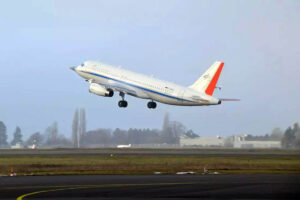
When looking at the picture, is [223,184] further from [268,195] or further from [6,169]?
[6,169]

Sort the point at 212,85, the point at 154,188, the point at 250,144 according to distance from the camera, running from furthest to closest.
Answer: the point at 250,144 < the point at 212,85 < the point at 154,188

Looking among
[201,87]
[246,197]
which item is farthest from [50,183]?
[201,87]

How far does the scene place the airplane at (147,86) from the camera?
93438mm

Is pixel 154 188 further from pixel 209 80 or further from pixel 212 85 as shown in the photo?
pixel 209 80

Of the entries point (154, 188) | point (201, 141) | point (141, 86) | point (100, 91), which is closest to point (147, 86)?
point (141, 86)

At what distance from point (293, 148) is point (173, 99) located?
45507 mm

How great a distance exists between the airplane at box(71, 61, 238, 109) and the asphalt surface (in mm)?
39116

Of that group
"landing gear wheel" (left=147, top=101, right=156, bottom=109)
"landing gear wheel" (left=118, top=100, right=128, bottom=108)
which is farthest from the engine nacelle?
"landing gear wheel" (left=147, top=101, right=156, bottom=109)

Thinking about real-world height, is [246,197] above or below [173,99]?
below

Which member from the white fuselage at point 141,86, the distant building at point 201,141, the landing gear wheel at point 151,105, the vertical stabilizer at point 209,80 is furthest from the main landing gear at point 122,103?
the distant building at point 201,141

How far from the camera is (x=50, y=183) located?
167 feet

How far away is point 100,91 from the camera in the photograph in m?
102

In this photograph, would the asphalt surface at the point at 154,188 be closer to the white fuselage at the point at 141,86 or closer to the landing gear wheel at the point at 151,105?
the white fuselage at the point at 141,86

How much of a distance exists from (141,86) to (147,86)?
112 centimetres
